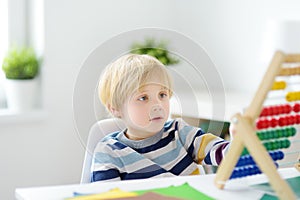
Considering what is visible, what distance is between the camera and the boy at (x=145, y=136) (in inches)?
62.9

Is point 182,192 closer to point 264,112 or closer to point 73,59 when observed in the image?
point 264,112

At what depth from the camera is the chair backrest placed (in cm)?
177

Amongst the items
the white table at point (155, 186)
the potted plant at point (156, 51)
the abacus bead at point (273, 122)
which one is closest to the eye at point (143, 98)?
the white table at point (155, 186)

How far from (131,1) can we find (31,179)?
1159 millimetres

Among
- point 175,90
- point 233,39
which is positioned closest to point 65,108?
point 233,39

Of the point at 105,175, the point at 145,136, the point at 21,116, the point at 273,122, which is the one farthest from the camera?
the point at 21,116

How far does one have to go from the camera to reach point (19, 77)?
10.8ft

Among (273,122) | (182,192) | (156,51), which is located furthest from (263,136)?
(156,51)

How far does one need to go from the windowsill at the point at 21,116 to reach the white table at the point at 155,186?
191 centimetres

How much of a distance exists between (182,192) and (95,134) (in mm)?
535

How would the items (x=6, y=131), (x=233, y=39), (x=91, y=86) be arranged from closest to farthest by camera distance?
(x=91, y=86) → (x=6, y=131) → (x=233, y=39)

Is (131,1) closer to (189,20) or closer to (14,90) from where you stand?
(189,20)

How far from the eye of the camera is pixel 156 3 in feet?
12.1

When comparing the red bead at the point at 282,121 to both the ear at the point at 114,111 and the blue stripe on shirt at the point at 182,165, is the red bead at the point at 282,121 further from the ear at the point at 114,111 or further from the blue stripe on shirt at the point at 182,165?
the ear at the point at 114,111
